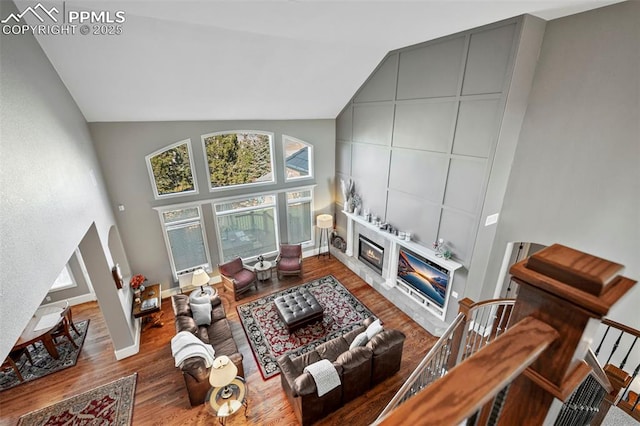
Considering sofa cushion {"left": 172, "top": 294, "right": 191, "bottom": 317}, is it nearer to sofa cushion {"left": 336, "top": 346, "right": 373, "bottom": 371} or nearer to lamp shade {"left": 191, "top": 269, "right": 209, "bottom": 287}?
lamp shade {"left": 191, "top": 269, "right": 209, "bottom": 287}

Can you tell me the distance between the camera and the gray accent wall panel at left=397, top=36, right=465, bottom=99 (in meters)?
4.42

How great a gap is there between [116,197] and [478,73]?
6.91m

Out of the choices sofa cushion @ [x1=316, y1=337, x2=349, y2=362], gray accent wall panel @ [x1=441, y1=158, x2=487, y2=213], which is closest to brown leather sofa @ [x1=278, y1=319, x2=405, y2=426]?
sofa cushion @ [x1=316, y1=337, x2=349, y2=362]

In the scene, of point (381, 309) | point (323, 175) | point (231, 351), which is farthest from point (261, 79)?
point (381, 309)

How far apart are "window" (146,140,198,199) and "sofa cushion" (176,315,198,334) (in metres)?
2.77

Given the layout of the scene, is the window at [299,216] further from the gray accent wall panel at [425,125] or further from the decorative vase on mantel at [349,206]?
the gray accent wall panel at [425,125]

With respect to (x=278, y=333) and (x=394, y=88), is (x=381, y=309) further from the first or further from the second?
(x=394, y=88)

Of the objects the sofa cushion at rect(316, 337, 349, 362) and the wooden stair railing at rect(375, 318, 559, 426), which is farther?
the sofa cushion at rect(316, 337, 349, 362)

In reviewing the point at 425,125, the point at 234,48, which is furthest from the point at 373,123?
the point at 234,48

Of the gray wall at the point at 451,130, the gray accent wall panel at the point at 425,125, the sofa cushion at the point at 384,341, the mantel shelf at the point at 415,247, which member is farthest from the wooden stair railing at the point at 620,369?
the gray accent wall panel at the point at 425,125

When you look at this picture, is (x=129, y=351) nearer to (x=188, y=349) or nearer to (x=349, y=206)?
(x=188, y=349)

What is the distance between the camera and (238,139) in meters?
6.64

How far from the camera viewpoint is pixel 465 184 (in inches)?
180

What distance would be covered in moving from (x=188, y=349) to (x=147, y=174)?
149 inches
